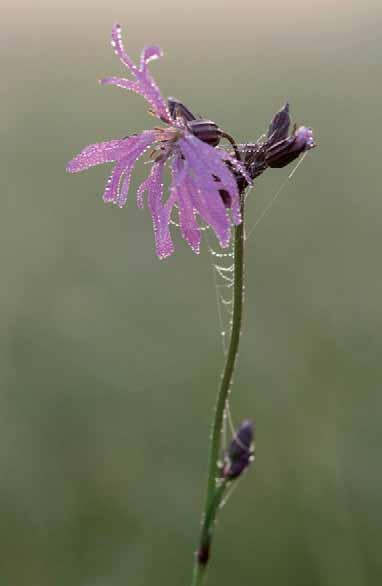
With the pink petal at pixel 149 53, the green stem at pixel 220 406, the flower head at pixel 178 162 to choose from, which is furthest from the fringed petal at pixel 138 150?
the green stem at pixel 220 406

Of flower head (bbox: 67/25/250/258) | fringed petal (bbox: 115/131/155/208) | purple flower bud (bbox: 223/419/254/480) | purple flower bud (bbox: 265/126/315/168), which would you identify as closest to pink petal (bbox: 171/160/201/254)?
flower head (bbox: 67/25/250/258)

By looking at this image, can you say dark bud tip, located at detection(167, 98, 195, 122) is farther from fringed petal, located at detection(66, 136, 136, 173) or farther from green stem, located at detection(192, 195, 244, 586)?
green stem, located at detection(192, 195, 244, 586)

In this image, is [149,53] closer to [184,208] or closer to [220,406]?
[184,208]

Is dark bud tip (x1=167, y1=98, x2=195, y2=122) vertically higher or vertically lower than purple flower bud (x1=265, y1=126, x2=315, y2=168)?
higher

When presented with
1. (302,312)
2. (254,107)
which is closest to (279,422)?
(302,312)

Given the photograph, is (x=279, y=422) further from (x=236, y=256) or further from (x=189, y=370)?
(x=236, y=256)

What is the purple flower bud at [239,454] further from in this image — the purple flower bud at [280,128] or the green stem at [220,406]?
the purple flower bud at [280,128]

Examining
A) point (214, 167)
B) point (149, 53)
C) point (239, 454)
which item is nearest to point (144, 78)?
point (149, 53)
